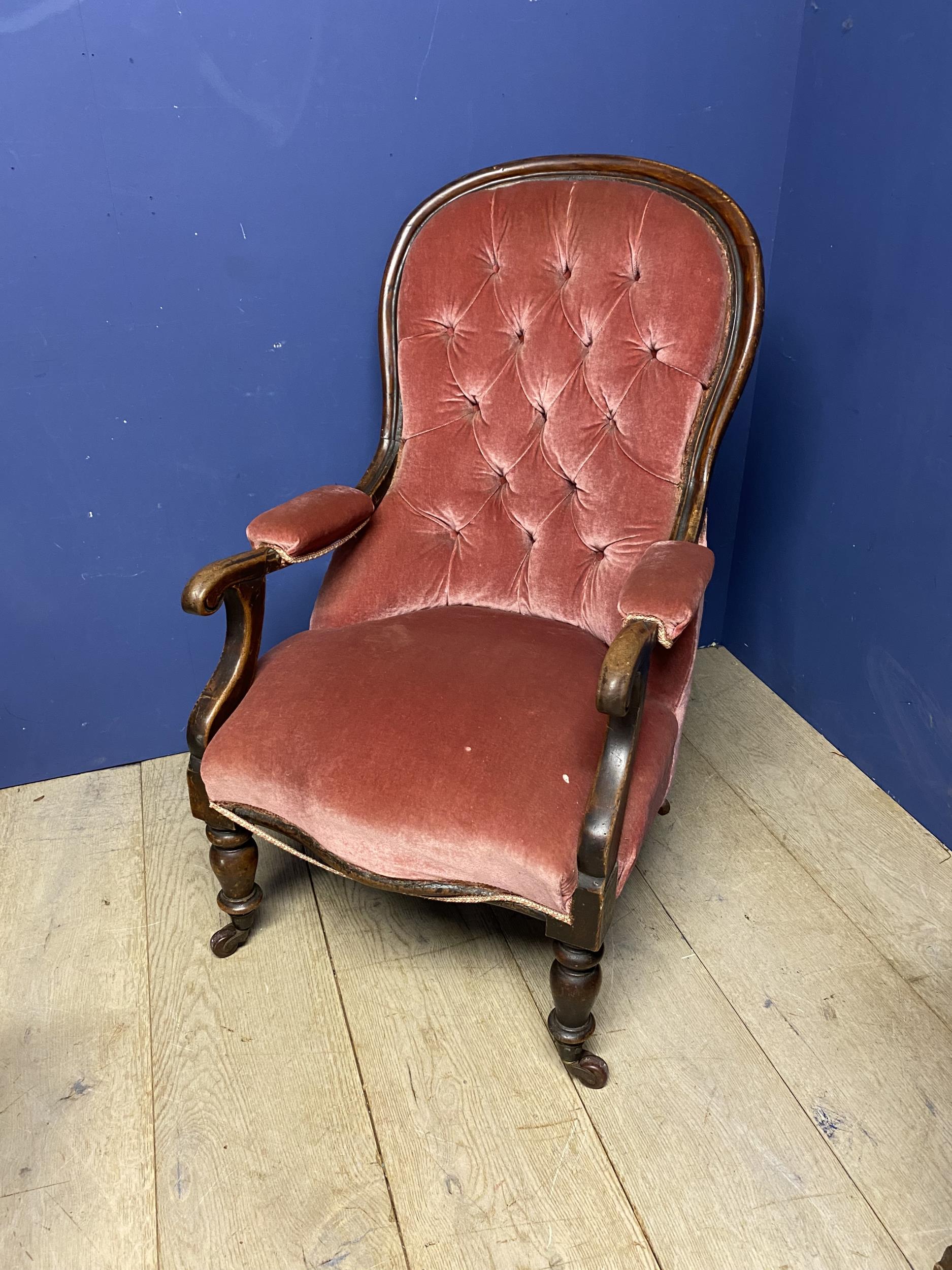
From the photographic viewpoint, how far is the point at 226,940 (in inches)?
62.6

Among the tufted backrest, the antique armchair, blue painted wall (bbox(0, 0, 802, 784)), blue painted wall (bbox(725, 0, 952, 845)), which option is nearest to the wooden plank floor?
the antique armchair

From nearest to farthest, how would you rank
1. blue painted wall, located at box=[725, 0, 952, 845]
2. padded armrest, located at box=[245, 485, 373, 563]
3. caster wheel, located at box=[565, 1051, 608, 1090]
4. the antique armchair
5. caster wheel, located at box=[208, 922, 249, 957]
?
the antique armchair < caster wheel, located at box=[565, 1051, 608, 1090] < padded armrest, located at box=[245, 485, 373, 563] < caster wheel, located at box=[208, 922, 249, 957] < blue painted wall, located at box=[725, 0, 952, 845]

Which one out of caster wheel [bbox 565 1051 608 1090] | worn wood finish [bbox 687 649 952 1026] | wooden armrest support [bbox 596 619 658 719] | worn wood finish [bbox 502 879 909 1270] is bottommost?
worn wood finish [bbox 502 879 909 1270]

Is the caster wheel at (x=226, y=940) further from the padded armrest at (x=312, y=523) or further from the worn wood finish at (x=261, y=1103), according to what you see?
the padded armrest at (x=312, y=523)

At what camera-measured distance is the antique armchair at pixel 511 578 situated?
1.25 metres

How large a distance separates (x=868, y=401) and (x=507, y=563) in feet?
2.51

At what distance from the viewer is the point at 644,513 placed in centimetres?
158

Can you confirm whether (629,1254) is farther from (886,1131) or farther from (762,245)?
(762,245)

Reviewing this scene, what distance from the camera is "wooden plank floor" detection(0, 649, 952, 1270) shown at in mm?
1206

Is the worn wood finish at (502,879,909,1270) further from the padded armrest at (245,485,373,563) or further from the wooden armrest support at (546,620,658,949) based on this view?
the padded armrest at (245,485,373,563)

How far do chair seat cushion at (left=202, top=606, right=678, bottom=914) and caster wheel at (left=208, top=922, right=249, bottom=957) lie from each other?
0.94 feet

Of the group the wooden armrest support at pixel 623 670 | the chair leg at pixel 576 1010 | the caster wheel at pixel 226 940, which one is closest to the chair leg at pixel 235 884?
the caster wheel at pixel 226 940

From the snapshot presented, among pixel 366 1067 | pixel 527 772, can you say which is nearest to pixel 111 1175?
pixel 366 1067

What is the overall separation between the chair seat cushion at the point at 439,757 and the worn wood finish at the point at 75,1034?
0.40m
